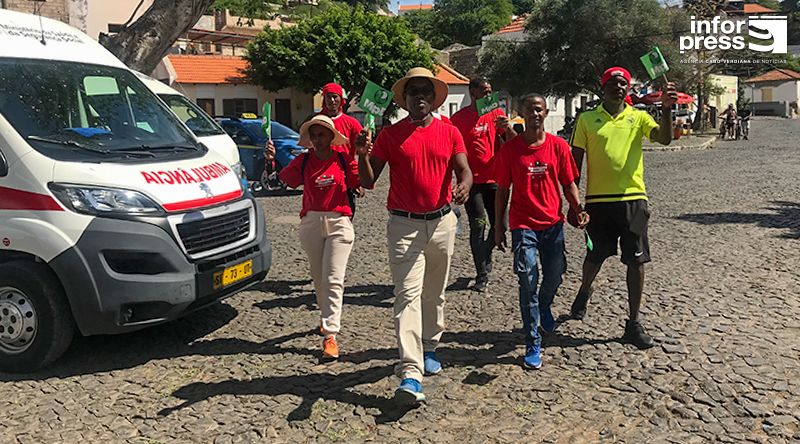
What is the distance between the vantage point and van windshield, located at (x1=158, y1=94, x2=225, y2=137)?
9.70m

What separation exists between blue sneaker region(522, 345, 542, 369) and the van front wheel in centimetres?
307

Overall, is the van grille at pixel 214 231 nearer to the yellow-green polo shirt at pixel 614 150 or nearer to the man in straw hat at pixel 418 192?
the man in straw hat at pixel 418 192

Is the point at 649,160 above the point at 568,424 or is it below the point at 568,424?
above

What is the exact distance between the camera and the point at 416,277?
14.0 ft

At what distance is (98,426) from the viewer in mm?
4105

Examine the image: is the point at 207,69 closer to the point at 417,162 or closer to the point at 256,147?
the point at 256,147

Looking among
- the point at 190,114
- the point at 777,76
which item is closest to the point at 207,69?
the point at 190,114

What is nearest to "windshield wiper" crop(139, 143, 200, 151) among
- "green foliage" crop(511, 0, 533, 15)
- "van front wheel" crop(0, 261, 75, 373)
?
"van front wheel" crop(0, 261, 75, 373)

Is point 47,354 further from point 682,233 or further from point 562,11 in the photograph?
point 562,11

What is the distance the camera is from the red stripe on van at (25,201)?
15.2 ft

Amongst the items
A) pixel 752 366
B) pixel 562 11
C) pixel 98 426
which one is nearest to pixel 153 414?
pixel 98 426

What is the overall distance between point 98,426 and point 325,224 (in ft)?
6.43

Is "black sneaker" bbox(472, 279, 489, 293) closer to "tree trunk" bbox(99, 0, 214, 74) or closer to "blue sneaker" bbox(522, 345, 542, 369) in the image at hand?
"blue sneaker" bbox(522, 345, 542, 369)

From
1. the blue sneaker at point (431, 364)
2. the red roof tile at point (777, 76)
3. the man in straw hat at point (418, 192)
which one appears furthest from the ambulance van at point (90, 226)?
the red roof tile at point (777, 76)
